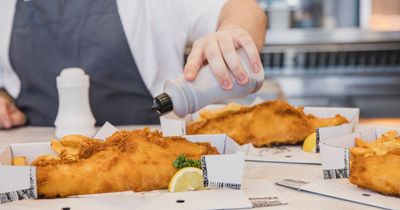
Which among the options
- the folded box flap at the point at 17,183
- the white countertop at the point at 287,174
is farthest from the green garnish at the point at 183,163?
the folded box flap at the point at 17,183

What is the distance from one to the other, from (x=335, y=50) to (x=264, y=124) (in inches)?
96.7

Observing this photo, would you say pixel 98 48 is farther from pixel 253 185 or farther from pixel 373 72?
pixel 373 72

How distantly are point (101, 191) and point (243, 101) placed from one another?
2.20 meters

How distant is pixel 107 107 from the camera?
199cm

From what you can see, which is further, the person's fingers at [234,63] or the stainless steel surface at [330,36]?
the stainless steel surface at [330,36]

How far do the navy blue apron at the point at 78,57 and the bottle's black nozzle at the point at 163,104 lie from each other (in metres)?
0.88

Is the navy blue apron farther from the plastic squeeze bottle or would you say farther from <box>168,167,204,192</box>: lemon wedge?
<box>168,167,204,192</box>: lemon wedge

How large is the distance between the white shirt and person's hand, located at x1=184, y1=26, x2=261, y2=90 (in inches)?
29.4

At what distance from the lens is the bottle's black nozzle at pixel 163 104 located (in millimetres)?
1133

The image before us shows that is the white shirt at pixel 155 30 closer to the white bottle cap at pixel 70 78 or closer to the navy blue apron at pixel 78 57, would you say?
the navy blue apron at pixel 78 57

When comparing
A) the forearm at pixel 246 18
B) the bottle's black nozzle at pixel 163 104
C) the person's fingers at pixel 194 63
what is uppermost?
the forearm at pixel 246 18

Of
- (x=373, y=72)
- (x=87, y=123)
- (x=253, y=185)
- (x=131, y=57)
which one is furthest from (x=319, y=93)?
(x=253, y=185)

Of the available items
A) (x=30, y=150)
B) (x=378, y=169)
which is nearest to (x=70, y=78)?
(x=30, y=150)

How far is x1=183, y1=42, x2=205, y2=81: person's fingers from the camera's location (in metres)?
1.16
